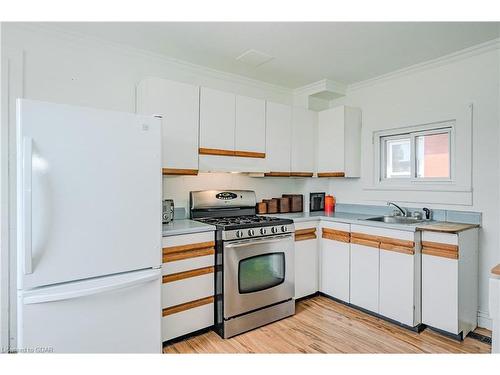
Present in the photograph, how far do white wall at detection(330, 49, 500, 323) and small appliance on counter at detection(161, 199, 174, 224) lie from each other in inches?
88.4

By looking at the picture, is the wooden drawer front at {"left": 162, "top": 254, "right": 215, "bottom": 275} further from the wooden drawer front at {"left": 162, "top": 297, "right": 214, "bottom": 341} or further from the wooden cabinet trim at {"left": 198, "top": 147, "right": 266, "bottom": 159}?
the wooden cabinet trim at {"left": 198, "top": 147, "right": 266, "bottom": 159}

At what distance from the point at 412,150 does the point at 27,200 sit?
3345 millimetres

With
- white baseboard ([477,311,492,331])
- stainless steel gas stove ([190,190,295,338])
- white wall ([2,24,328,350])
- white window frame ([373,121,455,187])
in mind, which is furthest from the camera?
white window frame ([373,121,455,187])

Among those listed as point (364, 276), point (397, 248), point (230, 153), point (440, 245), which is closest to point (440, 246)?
point (440, 245)

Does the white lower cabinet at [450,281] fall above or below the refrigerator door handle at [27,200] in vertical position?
below

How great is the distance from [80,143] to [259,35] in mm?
1591

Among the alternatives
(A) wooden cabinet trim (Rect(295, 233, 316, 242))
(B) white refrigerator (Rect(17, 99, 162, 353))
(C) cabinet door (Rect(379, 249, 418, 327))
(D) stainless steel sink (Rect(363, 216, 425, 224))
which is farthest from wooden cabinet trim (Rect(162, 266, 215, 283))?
(D) stainless steel sink (Rect(363, 216, 425, 224))

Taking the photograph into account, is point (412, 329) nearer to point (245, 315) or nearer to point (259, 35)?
point (245, 315)

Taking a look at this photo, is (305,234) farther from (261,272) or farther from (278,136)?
(278,136)

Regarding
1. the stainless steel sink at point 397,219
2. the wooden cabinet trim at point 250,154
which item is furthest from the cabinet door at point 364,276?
the wooden cabinet trim at point 250,154

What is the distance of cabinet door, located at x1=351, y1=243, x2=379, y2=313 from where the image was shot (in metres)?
2.78

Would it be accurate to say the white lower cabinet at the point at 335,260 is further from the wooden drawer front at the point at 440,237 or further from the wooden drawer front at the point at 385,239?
the wooden drawer front at the point at 440,237

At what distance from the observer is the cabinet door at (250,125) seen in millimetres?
3008

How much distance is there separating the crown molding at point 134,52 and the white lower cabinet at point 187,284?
1.70 m
